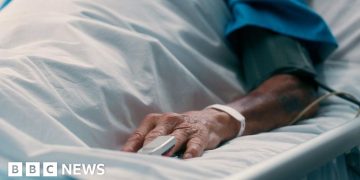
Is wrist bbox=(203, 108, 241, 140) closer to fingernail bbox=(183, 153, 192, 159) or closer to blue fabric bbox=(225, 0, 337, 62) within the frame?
fingernail bbox=(183, 153, 192, 159)

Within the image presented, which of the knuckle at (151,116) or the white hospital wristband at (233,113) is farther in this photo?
the white hospital wristband at (233,113)

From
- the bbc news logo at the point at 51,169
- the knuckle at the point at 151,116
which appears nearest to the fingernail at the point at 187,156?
the knuckle at the point at 151,116

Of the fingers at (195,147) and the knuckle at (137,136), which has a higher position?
the knuckle at (137,136)

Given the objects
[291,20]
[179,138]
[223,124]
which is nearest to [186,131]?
[179,138]

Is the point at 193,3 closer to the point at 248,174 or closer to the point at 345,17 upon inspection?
the point at 345,17

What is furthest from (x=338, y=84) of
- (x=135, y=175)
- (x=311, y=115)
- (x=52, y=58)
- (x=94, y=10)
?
(x=135, y=175)

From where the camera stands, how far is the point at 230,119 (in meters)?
1.05

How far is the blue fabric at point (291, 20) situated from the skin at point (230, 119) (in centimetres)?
13

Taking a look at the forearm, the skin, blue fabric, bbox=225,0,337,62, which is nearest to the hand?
the skin

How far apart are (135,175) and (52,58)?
356mm

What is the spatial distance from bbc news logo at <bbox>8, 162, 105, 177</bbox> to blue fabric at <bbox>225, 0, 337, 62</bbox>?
0.75m

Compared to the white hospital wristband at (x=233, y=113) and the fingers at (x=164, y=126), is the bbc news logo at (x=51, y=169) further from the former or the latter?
the white hospital wristband at (x=233, y=113)

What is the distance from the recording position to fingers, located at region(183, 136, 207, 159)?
2.76 feet

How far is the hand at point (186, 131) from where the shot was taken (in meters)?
0.87
